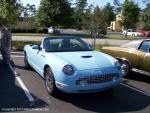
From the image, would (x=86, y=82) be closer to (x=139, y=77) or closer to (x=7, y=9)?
(x=139, y=77)

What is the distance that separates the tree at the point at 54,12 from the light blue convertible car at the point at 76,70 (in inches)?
1516

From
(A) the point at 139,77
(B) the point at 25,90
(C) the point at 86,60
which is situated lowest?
(A) the point at 139,77

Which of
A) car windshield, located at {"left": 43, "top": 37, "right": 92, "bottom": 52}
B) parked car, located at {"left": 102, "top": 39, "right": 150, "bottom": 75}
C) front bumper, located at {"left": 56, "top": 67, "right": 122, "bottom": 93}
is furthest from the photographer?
parked car, located at {"left": 102, "top": 39, "right": 150, "bottom": 75}

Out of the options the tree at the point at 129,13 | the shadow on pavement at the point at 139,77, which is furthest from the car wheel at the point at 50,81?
the tree at the point at 129,13

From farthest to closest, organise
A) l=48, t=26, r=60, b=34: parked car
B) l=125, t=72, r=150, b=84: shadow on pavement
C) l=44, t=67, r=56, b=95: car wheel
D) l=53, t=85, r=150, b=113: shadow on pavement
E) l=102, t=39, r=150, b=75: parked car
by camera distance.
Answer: l=48, t=26, r=60, b=34: parked car, l=125, t=72, r=150, b=84: shadow on pavement, l=102, t=39, r=150, b=75: parked car, l=44, t=67, r=56, b=95: car wheel, l=53, t=85, r=150, b=113: shadow on pavement

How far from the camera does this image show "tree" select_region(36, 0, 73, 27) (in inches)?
Result: 1858

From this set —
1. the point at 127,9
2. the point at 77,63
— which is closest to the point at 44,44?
the point at 77,63

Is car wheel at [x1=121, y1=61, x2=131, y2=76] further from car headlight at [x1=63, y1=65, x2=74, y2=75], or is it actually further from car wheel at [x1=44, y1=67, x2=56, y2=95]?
car headlight at [x1=63, y1=65, x2=74, y2=75]

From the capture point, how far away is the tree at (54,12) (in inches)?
1858

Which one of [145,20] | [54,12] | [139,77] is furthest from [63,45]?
[145,20]

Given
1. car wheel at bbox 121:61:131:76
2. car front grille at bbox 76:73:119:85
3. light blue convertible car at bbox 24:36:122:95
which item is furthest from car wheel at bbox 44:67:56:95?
car wheel at bbox 121:61:131:76

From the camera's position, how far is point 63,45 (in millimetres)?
9219

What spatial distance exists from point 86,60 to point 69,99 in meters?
1.00

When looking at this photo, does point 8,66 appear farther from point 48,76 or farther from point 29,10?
point 29,10
